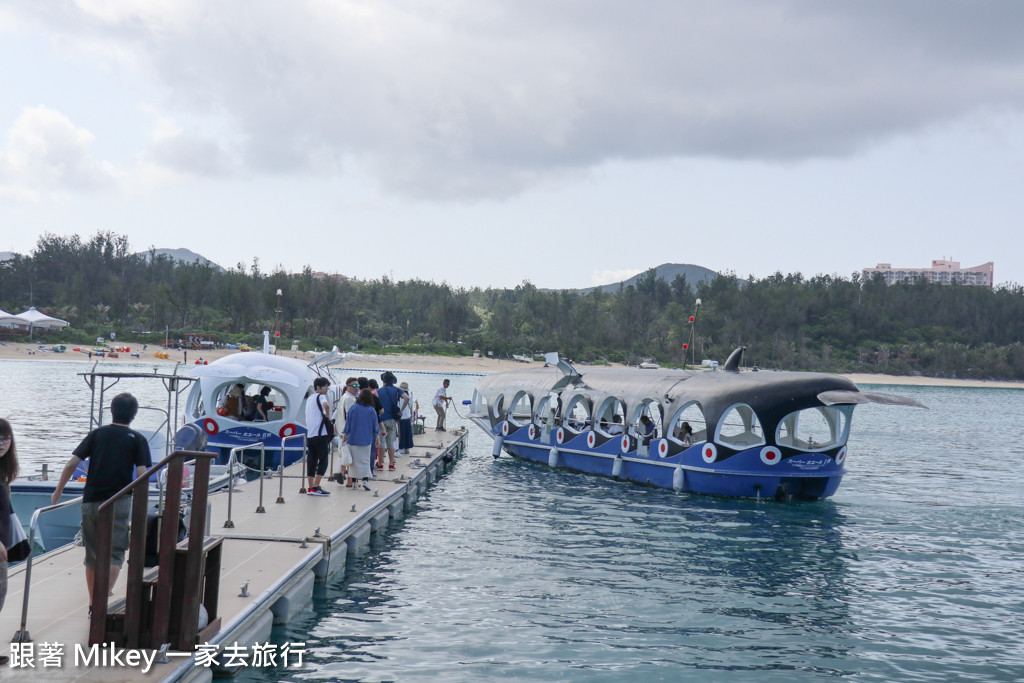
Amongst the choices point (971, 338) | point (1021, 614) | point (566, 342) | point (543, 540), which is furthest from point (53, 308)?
point (971, 338)

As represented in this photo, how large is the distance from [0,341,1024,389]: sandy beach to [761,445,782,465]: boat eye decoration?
49.8 meters

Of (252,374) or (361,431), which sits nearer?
(361,431)

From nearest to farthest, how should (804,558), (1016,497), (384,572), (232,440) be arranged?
(384,572), (804,558), (232,440), (1016,497)

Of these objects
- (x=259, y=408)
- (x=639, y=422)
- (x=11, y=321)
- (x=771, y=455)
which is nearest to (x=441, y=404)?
(x=639, y=422)

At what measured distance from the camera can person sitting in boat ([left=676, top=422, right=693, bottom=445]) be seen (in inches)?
788

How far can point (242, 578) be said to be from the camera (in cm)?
935

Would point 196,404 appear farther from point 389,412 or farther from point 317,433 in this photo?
point 317,433

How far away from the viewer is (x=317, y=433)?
14.5 m

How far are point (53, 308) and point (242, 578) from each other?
104 meters

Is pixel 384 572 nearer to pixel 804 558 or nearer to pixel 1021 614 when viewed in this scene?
pixel 804 558

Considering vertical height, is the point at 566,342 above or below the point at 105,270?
below

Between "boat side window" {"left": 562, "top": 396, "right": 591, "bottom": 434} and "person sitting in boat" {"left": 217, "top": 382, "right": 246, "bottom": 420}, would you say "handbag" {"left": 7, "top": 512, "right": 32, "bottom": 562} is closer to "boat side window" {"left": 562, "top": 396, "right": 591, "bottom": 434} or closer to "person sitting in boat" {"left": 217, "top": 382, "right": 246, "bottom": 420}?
"person sitting in boat" {"left": 217, "top": 382, "right": 246, "bottom": 420}

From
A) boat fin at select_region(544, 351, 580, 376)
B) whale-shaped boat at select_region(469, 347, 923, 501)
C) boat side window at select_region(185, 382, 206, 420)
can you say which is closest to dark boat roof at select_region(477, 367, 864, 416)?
whale-shaped boat at select_region(469, 347, 923, 501)

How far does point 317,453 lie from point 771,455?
9236 millimetres
